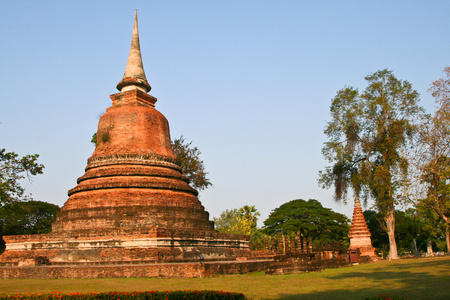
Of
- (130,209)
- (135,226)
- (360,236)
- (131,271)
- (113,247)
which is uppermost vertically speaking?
(130,209)

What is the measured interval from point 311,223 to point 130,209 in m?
34.4

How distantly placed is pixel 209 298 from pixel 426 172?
28.9ft

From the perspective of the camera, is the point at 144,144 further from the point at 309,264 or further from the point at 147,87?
the point at 309,264

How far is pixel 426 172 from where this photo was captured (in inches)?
531

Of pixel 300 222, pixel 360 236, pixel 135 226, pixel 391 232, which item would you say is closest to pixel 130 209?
pixel 135 226

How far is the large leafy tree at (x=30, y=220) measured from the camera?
40.4m

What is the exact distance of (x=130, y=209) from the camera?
19.6 meters

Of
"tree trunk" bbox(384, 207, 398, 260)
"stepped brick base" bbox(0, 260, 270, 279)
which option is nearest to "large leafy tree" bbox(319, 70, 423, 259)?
"tree trunk" bbox(384, 207, 398, 260)

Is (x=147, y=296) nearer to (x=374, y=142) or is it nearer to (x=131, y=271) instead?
(x=131, y=271)

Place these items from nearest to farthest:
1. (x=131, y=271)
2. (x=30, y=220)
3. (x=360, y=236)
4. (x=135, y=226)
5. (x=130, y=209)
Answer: (x=131, y=271)
(x=135, y=226)
(x=130, y=209)
(x=360, y=236)
(x=30, y=220)

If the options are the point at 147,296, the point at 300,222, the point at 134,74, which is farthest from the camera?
the point at 300,222

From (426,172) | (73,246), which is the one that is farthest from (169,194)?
(426,172)

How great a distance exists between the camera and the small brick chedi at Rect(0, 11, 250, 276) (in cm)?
1806

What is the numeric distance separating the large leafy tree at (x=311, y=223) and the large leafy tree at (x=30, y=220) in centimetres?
2549
